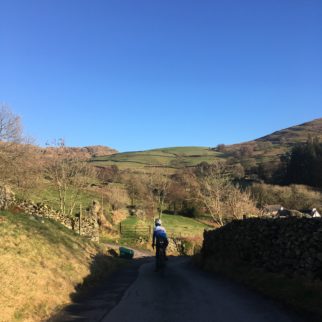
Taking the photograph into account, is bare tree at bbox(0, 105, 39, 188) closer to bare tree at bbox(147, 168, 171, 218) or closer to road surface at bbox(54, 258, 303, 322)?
road surface at bbox(54, 258, 303, 322)

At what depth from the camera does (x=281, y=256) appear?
11586 millimetres

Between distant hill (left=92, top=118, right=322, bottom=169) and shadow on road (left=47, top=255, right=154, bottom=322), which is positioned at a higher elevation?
distant hill (left=92, top=118, right=322, bottom=169)

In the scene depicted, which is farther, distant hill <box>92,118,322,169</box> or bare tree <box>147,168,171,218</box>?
distant hill <box>92,118,322,169</box>

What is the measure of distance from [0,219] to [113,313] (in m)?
6.33

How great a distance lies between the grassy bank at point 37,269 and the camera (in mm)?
7859

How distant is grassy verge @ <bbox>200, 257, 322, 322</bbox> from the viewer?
7.52 meters

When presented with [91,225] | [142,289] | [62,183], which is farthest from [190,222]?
[142,289]

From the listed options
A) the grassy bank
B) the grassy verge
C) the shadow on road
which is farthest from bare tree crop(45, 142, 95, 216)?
the grassy verge

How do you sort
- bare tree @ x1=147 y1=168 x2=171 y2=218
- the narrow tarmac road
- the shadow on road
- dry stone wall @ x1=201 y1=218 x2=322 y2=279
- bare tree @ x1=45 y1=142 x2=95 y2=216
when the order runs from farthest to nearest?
bare tree @ x1=147 y1=168 x2=171 y2=218, bare tree @ x1=45 y1=142 x2=95 y2=216, dry stone wall @ x1=201 y1=218 x2=322 y2=279, the shadow on road, the narrow tarmac road

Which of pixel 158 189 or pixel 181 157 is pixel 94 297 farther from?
pixel 181 157

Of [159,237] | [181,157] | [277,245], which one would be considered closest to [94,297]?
[277,245]

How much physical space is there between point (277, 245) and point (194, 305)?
173 inches

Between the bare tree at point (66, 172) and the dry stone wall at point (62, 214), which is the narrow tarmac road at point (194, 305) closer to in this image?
the dry stone wall at point (62, 214)

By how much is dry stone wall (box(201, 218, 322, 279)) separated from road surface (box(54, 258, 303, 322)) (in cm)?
147
